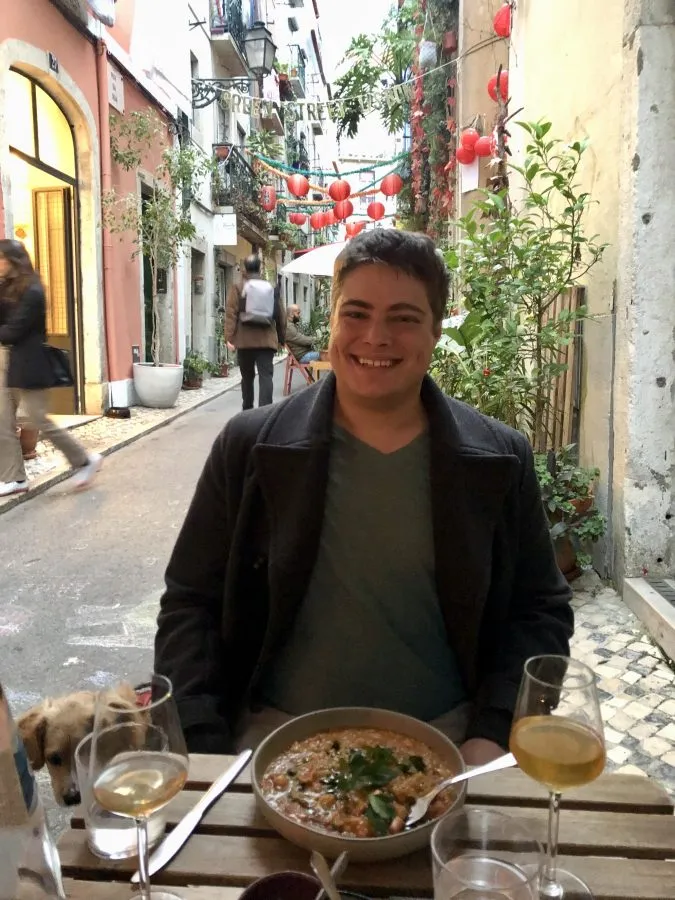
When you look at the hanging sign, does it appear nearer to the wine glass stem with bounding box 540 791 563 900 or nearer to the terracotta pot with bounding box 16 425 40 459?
the terracotta pot with bounding box 16 425 40 459

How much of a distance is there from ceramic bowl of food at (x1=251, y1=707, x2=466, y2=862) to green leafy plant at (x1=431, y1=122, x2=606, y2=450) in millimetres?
3289

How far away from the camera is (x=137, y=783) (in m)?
0.98

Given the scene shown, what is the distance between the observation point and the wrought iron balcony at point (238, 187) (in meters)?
16.6

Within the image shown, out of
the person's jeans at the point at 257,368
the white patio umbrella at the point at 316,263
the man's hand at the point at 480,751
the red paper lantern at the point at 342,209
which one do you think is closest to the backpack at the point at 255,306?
the person's jeans at the point at 257,368

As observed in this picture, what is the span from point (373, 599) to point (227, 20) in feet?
56.7

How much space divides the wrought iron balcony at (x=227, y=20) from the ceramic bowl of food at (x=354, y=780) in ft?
56.6

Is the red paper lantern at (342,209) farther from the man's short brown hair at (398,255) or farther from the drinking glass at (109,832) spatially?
the drinking glass at (109,832)

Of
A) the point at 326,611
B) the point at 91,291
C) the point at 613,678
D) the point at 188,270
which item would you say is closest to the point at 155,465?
the point at 91,291

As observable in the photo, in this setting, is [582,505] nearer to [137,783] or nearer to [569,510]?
[569,510]

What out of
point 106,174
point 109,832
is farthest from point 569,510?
point 106,174

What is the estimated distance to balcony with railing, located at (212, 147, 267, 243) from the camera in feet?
54.6

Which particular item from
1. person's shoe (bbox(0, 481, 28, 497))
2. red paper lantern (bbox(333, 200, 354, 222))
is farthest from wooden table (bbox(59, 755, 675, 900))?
red paper lantern (bbox(333, 200, 354, 222))

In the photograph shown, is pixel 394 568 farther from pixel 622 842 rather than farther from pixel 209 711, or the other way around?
pixel 622 842

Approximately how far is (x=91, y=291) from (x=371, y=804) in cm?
914
